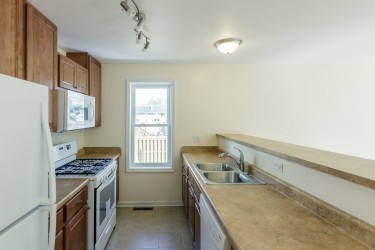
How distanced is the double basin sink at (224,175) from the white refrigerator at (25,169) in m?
1.29

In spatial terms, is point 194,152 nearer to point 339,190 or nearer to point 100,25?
point 100,25

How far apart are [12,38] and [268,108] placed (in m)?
3.46

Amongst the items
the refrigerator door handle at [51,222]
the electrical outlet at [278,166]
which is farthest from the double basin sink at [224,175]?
the refrigerator door handle at [51,222]

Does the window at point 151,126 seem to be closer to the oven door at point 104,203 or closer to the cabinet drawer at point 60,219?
the oven door at point 104,203

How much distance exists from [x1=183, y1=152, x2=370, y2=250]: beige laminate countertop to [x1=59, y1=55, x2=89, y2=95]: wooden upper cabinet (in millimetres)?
1882

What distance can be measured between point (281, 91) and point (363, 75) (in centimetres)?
139

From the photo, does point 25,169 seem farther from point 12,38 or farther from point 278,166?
point 278,166

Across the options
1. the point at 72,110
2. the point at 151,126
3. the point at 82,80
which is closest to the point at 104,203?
the point at 72,110

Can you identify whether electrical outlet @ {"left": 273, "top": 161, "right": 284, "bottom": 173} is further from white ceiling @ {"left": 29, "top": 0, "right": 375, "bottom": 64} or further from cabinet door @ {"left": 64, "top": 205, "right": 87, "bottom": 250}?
cabinet door @ {"left": 64, "top": 205, "right": 87, "bottom": 250}

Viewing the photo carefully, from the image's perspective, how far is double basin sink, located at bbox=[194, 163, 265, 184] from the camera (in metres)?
2.25

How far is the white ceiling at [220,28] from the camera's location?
75.5 inches

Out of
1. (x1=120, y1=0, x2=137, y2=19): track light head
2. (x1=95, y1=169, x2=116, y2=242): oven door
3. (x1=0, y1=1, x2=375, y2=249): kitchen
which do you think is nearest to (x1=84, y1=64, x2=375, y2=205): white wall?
Answer: (x1=0, y1=1, x2=375, y2=249): kitchen

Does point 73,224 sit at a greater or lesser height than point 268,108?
lesser

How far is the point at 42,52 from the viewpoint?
79.3 inches
